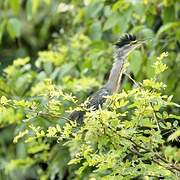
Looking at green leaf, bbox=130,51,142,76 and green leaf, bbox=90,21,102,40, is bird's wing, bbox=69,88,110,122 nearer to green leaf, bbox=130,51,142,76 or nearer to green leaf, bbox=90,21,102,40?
green leaf, bbox=130,51,142,76

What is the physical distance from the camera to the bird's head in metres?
4.52

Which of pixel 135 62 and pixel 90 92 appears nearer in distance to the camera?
pixel 135 62

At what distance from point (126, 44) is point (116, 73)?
232 millimetres

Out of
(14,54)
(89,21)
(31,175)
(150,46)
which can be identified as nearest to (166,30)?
(150,46)

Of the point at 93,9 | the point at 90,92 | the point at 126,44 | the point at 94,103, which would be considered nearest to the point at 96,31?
the point at 93,9

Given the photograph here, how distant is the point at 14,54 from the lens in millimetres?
8992

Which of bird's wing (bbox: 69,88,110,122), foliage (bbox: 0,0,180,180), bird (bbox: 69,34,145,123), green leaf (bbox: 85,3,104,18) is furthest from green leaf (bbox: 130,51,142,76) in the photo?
green leaf (bbox: 85,3,104,18)

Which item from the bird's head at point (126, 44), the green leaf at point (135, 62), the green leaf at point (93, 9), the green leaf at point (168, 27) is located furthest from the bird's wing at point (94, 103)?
the green leaf at point (93, 9)

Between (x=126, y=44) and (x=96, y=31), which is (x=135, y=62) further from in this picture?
(x=96, y=31)

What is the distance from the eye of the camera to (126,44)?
4.56 m

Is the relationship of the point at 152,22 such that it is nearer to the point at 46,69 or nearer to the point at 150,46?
the point at 150,46

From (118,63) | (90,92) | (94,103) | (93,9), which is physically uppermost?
(93,9)

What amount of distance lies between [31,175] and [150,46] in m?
2.07

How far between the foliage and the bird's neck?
11 centimetres
